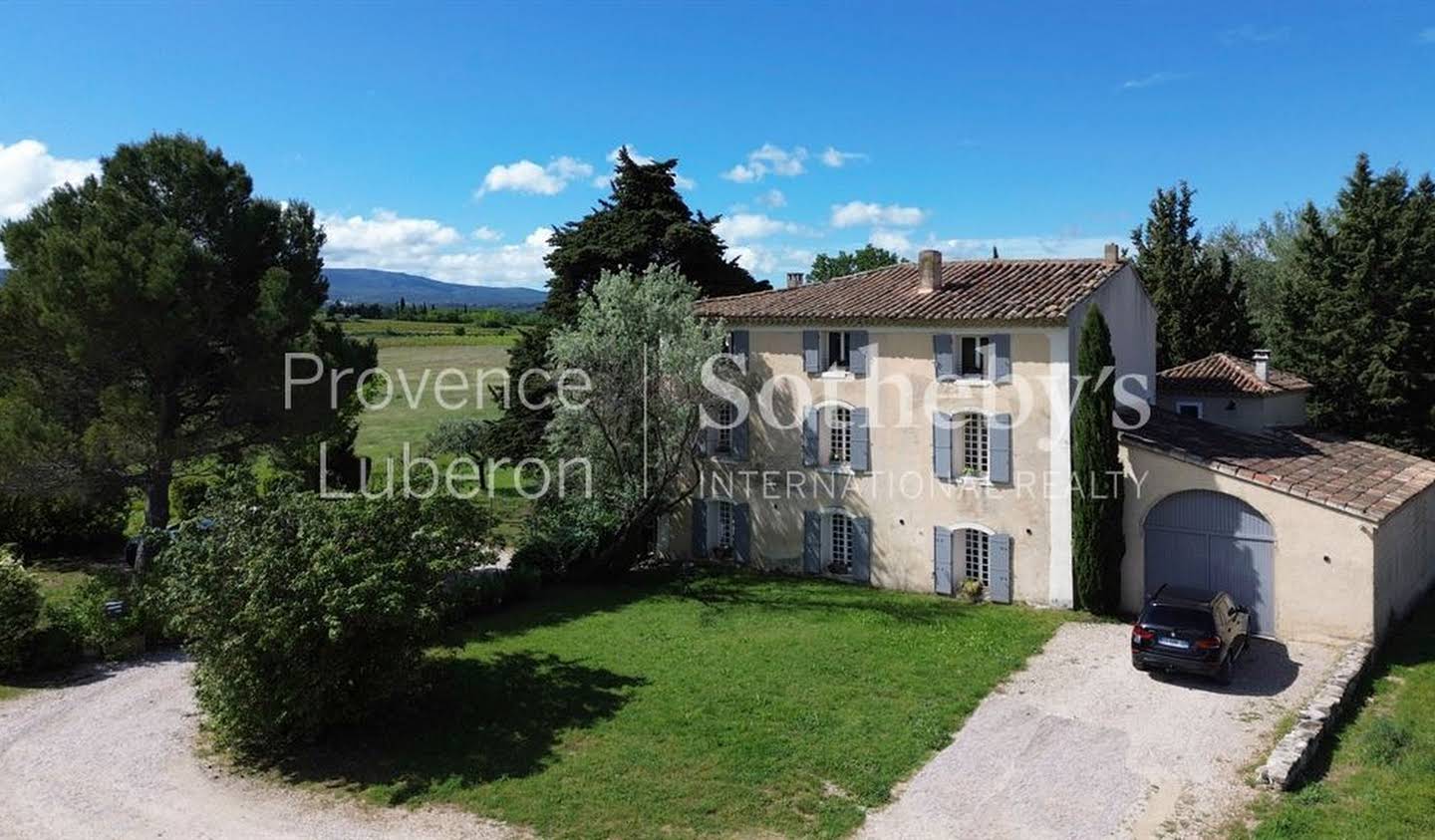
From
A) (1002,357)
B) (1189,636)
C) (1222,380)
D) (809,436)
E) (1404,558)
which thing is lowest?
(1189,636)

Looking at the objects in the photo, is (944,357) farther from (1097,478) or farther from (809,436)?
(1097,478)

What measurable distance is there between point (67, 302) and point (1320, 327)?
118 ft

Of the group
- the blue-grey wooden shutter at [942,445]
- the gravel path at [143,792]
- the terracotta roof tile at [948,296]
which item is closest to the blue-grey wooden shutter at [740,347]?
the terracotta roof tile at [948,296]

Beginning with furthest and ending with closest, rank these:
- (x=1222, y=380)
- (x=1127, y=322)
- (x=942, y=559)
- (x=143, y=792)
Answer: (x=1222, y=380) < (x=1127, y=322) < (x=942, y=559) < (x=143, y=792)

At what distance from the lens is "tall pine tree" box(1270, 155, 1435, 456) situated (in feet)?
94.1

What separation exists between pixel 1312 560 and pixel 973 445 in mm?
7311

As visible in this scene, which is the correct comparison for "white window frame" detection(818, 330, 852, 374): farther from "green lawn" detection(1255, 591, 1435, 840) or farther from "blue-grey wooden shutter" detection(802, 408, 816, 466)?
"green lawn" detection(1255, 591, 1435, 840)

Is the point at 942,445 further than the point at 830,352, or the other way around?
the point at 830,352

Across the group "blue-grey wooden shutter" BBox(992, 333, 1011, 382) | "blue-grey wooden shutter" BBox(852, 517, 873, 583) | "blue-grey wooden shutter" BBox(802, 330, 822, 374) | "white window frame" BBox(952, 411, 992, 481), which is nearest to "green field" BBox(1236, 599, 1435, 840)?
"white window frame" BBox(952, 411, 992, 481)

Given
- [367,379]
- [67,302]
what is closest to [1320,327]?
[367,379]

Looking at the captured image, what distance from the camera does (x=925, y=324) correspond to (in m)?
22.2

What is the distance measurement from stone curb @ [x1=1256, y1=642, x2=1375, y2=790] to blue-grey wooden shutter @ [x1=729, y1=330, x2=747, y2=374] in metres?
15.1

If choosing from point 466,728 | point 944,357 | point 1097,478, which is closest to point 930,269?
point 944,357

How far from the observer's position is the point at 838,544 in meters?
24.8
